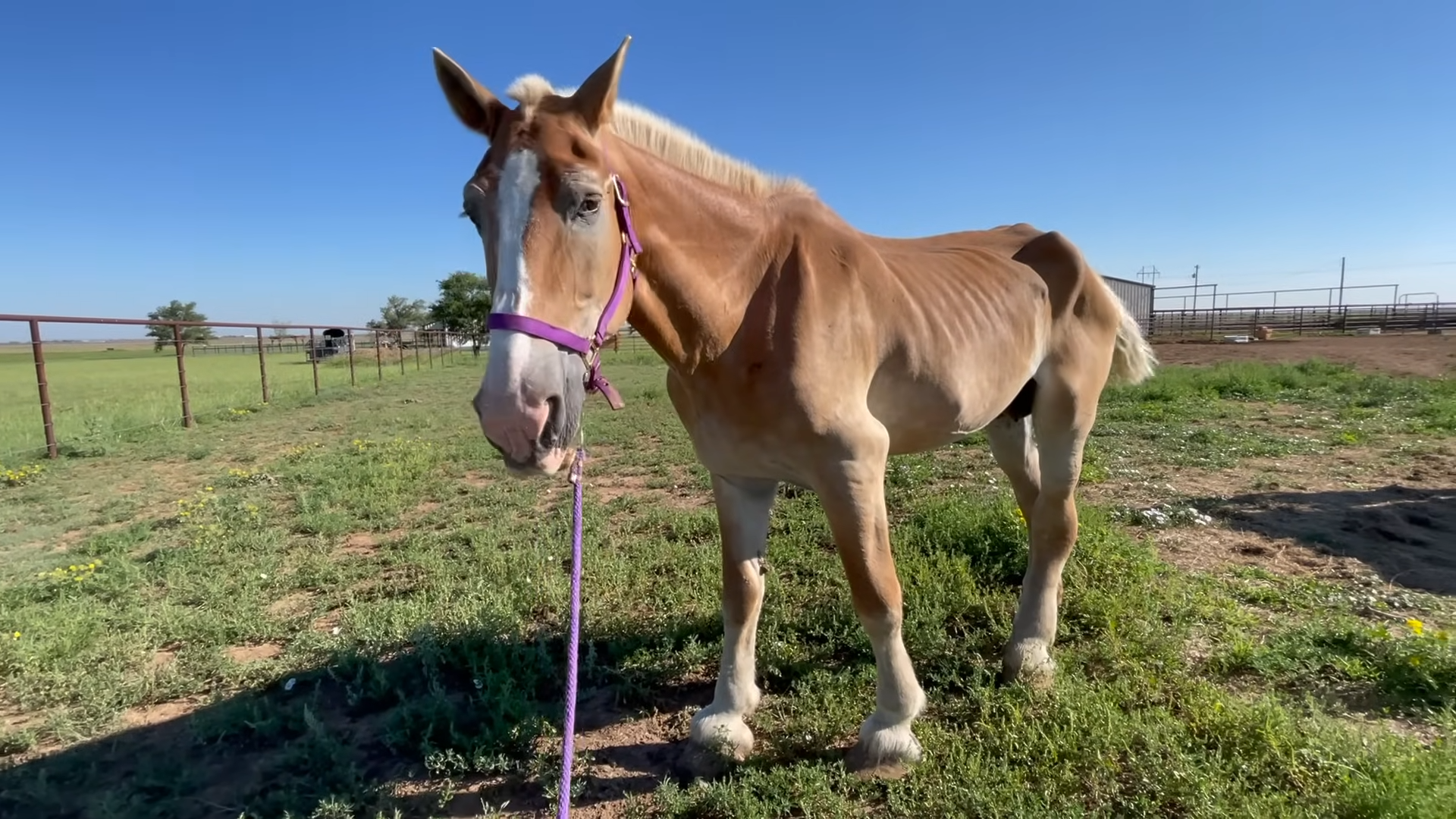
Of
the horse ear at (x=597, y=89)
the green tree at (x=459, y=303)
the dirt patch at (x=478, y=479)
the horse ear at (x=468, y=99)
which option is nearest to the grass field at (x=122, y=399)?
the dirt patch at (x=478, y=479)

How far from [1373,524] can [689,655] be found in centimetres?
468

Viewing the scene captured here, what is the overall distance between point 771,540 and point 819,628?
1.15 meters

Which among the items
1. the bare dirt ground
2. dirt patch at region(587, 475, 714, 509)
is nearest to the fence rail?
the bare dirt ground

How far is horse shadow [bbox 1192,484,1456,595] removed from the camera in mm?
3707

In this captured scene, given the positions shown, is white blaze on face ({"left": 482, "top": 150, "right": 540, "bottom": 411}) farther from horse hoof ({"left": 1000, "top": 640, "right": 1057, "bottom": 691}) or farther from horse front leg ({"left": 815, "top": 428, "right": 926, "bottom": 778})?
horse hoof ({"left": 1000, "top": 640, "right": 1057, "bottom": 691})

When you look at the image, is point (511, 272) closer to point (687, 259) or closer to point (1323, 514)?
point (687, 259)

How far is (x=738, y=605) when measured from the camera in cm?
254

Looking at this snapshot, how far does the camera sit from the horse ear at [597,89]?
171 cm

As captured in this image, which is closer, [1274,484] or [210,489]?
[1274,484]

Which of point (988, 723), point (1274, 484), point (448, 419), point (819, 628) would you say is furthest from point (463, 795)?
point (448, 419)

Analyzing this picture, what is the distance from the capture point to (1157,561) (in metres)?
3.59

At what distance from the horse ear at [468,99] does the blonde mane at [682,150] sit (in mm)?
209

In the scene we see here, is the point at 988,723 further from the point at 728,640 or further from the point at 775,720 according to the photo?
the point at 728,640

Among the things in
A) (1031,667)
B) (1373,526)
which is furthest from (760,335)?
(1373,526)
